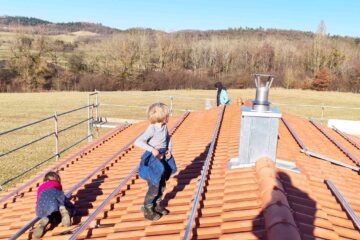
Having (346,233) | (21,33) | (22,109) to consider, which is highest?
(21,33)

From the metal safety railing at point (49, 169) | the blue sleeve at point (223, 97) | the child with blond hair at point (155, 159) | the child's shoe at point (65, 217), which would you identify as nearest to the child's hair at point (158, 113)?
the child with blond hair at point (155, 159)

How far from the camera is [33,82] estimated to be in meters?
59.9

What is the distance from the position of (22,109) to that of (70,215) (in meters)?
36.5

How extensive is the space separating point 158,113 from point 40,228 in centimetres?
194

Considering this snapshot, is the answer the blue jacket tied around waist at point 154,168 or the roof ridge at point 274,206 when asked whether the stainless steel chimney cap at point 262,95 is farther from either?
the blue jacket tied around waist at point 154,168

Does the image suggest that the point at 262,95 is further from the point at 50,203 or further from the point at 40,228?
the point at 40,228

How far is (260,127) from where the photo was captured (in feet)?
15.2

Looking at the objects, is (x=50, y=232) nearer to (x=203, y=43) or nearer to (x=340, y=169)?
(x=340, y=169)

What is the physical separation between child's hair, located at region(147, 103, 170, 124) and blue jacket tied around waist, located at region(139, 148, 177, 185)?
429mm

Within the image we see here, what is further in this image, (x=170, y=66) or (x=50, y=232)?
(x=170, y=66)

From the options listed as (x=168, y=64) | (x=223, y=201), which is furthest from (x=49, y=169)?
(x=168, y=64)

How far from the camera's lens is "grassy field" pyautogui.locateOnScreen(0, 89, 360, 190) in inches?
721

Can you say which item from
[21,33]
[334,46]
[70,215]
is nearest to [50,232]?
[70,215]

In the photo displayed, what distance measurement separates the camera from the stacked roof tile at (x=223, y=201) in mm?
3512
